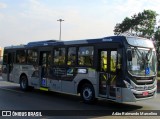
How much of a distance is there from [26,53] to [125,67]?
7.76m

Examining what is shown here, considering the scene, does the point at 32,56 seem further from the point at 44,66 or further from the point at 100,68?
the point at 100,68

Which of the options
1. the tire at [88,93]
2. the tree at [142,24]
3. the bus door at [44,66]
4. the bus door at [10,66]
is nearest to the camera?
the tire at [88,93]

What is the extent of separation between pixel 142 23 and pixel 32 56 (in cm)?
2453

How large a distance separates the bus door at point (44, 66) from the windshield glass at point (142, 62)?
5179 millimetres

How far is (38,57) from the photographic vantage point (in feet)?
52.8

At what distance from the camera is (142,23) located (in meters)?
38.4

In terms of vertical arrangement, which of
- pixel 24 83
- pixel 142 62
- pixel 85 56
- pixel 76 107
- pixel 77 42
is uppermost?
pixel 77 42

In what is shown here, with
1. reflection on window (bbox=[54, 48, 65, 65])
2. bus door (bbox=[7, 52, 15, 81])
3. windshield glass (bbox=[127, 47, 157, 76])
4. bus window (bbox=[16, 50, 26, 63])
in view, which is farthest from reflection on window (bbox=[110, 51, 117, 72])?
bus door (bbox=[7, 52, 15, 81])

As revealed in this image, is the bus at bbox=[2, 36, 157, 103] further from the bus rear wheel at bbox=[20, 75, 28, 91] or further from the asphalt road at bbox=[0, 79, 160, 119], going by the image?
the bus rear wheel at bbox=[20, 75, 28, 91]

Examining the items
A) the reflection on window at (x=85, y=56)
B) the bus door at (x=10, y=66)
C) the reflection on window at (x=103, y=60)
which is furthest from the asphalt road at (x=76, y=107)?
the bus door at (x=10, y=66)

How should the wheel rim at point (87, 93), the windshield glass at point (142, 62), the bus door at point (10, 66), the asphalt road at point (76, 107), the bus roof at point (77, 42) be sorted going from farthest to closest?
the bus door at point (10, 66) < the wheel rim at point (87, 93) < the bus roof at point (77, 42) < the windshield glass at point (142, 62) < the asphalt road at point (76, 107)

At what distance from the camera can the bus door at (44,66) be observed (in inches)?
605

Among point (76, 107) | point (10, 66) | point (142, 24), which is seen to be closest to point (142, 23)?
point (142, 24)

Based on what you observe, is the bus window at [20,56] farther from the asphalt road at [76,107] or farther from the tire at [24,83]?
the asphalt road at [76,107]
